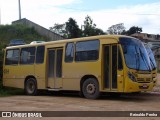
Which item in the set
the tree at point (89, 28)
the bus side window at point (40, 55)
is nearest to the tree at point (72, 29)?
the tree at point (89, 28)

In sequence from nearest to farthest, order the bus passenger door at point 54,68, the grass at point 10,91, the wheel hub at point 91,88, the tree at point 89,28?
the wheel hub at point 91,88, the bus passenger door at point 54,68, the grass at point 10,91, the tree at point 89,28

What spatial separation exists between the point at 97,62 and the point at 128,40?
1553 millimetres

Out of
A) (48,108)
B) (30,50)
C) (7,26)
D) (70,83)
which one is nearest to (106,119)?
(48,108)

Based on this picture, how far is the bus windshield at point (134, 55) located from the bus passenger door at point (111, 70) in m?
0.37

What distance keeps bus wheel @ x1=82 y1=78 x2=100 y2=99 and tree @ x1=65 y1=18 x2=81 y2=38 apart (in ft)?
126

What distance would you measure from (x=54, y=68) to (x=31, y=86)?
217 cm

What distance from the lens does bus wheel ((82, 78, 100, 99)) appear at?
1619 cm

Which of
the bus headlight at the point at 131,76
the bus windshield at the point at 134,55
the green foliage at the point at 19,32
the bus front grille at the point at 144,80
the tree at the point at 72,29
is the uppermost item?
the tree at the point at 72,29

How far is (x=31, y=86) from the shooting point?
20.0 m

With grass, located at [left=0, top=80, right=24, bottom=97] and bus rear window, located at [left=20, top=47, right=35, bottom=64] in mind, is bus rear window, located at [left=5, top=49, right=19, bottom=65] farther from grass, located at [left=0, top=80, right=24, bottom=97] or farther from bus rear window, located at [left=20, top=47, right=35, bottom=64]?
grass, located at [left=0, top=80, right=24, bottom=97]

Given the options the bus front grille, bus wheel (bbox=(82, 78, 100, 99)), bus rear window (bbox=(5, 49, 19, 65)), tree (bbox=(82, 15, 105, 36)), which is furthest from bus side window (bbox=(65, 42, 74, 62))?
tree (bbox=(82, 15, 105, 36))

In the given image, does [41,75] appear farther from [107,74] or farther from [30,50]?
[107,74]

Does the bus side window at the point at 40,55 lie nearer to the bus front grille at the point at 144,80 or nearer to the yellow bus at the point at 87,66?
the yellow bus at the point at 87,66

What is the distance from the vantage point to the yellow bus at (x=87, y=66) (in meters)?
15.4
